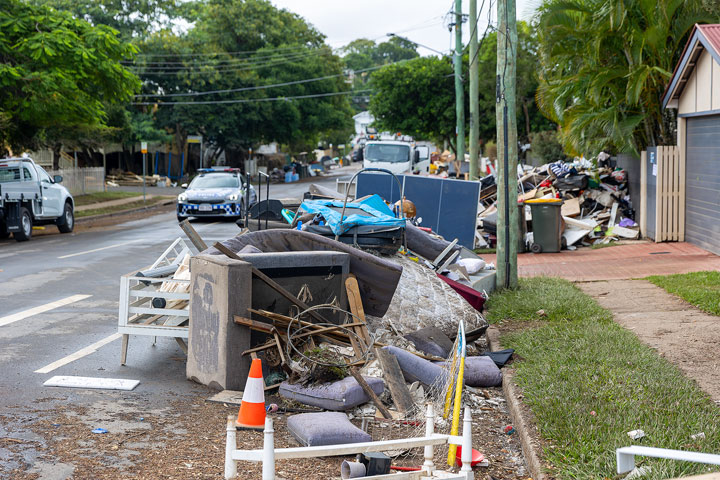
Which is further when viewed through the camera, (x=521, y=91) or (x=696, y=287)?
(x=521, y=91)

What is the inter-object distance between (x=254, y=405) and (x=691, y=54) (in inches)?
516

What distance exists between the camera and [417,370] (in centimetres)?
708

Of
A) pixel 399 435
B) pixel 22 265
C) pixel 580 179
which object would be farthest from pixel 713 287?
pixel 22 265

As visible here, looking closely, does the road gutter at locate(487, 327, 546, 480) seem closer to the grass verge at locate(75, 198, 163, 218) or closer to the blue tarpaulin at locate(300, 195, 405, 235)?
the blue tarpaulin at locate(300, 195, 405, 235)

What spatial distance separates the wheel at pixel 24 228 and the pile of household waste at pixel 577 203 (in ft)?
38.5

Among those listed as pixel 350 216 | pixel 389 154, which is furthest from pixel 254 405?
pixel 389 154

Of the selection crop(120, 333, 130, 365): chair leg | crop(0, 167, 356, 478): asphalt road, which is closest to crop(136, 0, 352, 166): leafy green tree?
crop(0, 167, 356, 478): asphalt road

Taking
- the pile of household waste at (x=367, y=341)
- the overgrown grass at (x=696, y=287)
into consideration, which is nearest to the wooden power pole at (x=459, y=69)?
the overgrown grass at (x=696, y=287)

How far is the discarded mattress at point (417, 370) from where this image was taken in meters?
7.04

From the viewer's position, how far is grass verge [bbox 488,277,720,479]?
4.85m

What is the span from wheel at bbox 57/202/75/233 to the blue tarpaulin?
47.8ft

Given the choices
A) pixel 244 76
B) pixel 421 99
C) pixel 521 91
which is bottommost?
pixel 521 91

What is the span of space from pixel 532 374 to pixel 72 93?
821 inches

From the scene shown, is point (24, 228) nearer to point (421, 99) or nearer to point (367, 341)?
point (367, 341)
